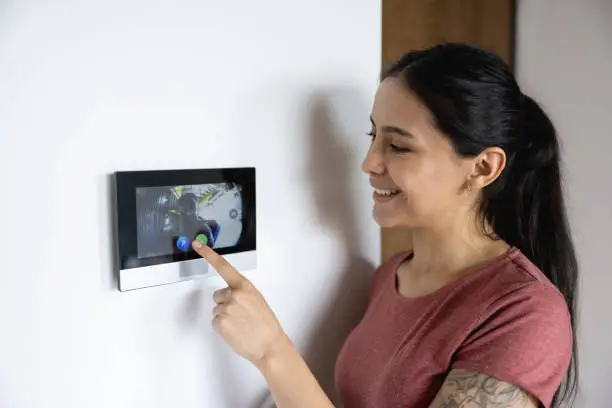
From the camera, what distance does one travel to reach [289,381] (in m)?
0.78

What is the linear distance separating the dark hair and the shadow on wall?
143 mm

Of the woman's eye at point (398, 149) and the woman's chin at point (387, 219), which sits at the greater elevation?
the woman's eye at point (398, 149)

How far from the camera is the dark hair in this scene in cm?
82

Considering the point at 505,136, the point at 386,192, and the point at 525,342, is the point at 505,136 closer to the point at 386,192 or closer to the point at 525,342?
the point at 386,192

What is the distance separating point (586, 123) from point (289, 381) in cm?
113

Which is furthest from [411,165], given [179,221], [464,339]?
[179,221]

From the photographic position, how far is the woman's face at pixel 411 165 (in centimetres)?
84

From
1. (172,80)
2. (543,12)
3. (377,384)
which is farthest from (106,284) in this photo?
(543,12)

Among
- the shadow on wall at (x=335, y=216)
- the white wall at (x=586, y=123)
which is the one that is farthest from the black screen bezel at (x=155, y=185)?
the white wall at (x=586, y=123)

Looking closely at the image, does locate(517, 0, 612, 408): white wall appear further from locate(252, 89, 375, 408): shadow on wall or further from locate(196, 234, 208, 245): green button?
locate(196, 234, 208, 245): green button

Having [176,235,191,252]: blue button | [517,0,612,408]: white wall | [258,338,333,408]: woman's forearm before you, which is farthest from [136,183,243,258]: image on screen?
[517,0,612,408]: white wall

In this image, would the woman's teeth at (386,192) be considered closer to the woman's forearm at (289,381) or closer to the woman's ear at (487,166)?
the woman's ear at (487,166)

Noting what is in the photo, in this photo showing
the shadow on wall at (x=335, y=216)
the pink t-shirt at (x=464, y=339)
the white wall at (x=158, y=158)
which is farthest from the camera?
the shadow on wall at (x=335, y=216)

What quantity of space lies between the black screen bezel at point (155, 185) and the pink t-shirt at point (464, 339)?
0.33m
